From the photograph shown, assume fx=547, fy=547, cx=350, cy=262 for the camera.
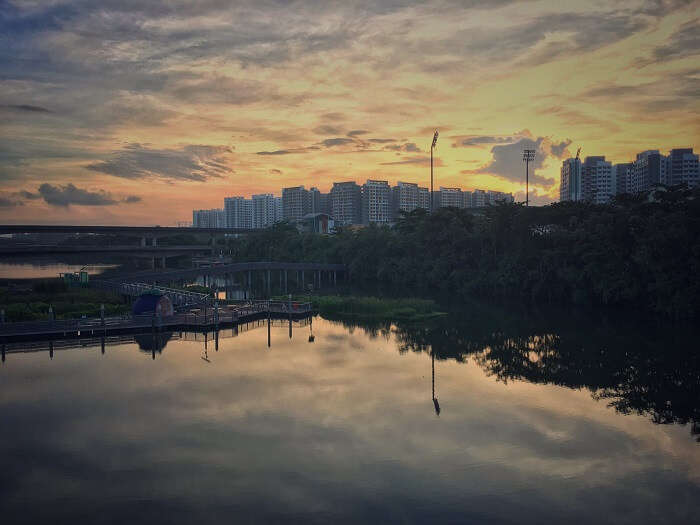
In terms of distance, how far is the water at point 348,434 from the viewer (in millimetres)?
15219

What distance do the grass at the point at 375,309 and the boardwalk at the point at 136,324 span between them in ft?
17.8

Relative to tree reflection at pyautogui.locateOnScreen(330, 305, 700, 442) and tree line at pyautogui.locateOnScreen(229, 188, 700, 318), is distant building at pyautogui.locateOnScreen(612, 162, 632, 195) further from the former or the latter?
tree reflection at pyautogui.locateOnScreen(330, 305, 700, 442)

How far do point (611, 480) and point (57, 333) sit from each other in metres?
32.9

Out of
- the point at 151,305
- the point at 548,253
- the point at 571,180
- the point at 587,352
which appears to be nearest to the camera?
the point at 587,352

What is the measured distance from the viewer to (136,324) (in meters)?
37.7

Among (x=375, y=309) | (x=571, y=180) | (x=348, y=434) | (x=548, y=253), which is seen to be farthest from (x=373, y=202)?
(x=348, y=434)

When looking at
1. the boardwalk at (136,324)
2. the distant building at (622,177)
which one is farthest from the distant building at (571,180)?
the boardwalk at (136,324)

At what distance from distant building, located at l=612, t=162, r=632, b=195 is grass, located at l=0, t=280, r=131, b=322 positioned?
14101 centimetres

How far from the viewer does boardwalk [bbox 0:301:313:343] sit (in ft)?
114

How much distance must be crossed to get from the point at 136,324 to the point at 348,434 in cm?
2287

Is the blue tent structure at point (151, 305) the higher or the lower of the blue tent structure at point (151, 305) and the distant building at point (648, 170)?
the lower

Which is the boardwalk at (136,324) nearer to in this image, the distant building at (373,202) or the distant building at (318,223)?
the distant building at (318,223)

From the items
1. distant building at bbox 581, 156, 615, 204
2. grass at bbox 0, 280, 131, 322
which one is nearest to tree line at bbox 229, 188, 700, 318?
grass at bbox 0, 280, 131, 322

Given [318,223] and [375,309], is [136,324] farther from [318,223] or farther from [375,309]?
[318,223]
